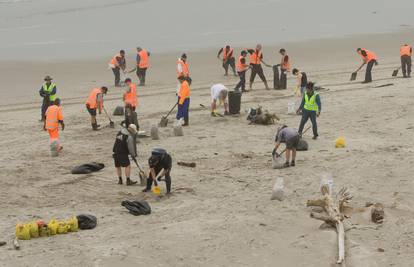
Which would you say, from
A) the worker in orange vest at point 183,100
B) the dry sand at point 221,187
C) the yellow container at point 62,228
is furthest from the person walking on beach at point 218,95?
the yellow container at point 62,228

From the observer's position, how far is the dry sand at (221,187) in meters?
10.4

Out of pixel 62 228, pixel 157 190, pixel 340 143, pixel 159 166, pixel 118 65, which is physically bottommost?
pixel 62 228

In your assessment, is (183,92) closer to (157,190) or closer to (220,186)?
(220,186)

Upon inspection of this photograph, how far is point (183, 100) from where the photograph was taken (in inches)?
742

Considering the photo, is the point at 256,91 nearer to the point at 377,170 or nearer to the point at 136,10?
the point at 377,170

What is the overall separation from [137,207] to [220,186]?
2.12m

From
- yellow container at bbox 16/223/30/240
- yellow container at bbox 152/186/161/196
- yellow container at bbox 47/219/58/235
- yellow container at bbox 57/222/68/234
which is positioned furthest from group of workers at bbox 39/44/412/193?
yellow container at bbox 16/223/30/240

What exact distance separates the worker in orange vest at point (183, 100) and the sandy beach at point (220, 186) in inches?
18.1

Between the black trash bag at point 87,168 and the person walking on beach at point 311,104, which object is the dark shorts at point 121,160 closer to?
the black trash bag at point 87,168

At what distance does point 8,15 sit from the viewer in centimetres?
5084

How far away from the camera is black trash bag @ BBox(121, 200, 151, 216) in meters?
11.9

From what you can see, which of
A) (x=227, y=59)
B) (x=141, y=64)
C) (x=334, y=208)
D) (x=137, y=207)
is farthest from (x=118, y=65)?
(x=334, y=208)

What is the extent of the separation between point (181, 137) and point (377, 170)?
559 cm

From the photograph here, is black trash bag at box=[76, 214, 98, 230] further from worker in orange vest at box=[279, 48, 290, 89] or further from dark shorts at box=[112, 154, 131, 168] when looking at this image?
worker in orange vest at box=[279, 48, 290, 89]
